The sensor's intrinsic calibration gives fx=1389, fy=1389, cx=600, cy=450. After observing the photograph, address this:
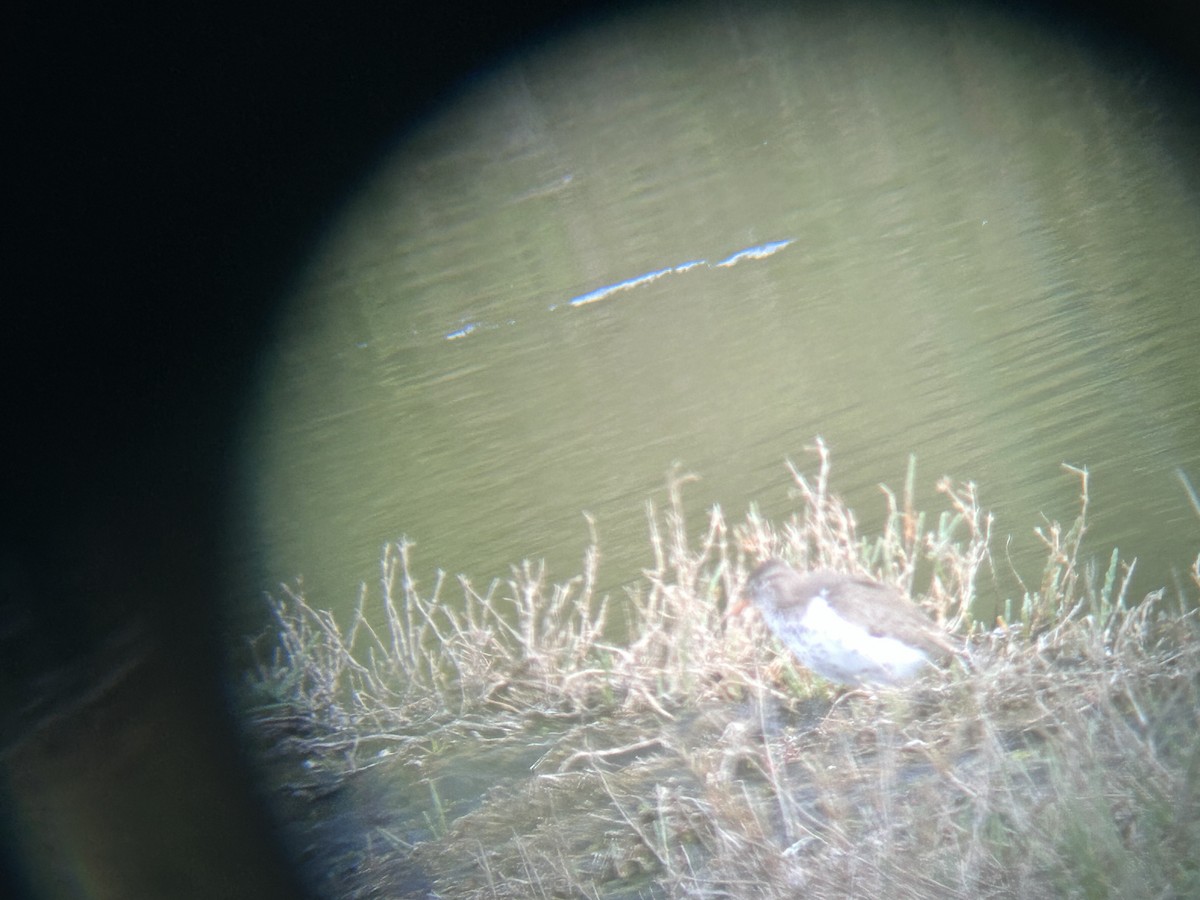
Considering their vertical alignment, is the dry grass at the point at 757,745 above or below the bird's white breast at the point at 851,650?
below

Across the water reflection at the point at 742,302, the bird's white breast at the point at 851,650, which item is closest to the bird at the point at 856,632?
the bird's white breast at the point at 851,650

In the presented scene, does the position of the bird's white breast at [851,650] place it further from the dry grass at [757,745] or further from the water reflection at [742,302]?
the water reflection at [742,302]

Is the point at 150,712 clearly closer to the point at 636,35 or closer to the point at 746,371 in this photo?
the point at 746,371

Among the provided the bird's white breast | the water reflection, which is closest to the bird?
the bird's white breast

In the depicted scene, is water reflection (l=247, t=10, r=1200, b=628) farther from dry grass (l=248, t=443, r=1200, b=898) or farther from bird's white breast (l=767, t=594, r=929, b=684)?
bird's white breast (l=767, t=594, r=929, b=684)

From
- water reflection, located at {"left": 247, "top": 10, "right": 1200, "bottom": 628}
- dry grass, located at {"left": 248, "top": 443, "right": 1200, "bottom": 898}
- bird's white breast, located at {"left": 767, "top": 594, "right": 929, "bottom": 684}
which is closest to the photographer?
dry grass, located at {"left": 248, "top": 443, "right": 1200, "bottom": 898}
